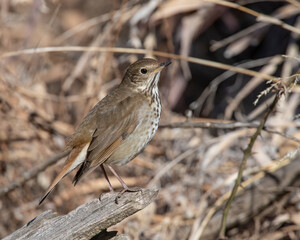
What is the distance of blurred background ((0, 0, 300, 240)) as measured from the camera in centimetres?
455

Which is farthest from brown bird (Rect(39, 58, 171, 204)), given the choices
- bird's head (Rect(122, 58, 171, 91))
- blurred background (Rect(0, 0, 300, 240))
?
blurred background (Rect(0, 0, 300, 240))

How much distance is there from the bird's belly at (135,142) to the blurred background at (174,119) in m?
0.60

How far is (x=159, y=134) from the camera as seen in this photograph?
5227mm

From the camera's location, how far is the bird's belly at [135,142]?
127 inches

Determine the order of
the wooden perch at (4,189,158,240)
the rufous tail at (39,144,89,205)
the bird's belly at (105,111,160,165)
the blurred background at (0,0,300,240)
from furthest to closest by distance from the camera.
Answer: the blurred background at (0,0,300,240), the bird's belly at (105,111,160,165), the rufous tail at (39,144,89,205), the wooden perch at (4,189,158,240)

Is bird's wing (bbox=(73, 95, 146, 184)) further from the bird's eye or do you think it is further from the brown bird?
the bird's eye

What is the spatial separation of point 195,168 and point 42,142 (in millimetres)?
1461

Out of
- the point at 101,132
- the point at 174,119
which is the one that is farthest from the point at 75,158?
the point at 174,119

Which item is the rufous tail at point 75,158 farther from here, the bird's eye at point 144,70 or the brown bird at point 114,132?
the bird's eye at point 144,70

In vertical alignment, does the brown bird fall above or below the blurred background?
below

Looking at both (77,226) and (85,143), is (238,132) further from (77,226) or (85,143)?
(77,226)

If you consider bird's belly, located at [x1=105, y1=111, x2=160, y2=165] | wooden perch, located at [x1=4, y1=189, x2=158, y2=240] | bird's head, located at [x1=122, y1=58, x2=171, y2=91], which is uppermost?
bird's head, located at [x1=122, y1=58, x2=171, y2=91]

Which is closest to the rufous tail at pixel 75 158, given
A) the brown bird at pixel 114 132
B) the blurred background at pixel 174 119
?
the brown bird at pixel 114 132

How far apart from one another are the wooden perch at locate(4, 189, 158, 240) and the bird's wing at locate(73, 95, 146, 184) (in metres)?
0.33
